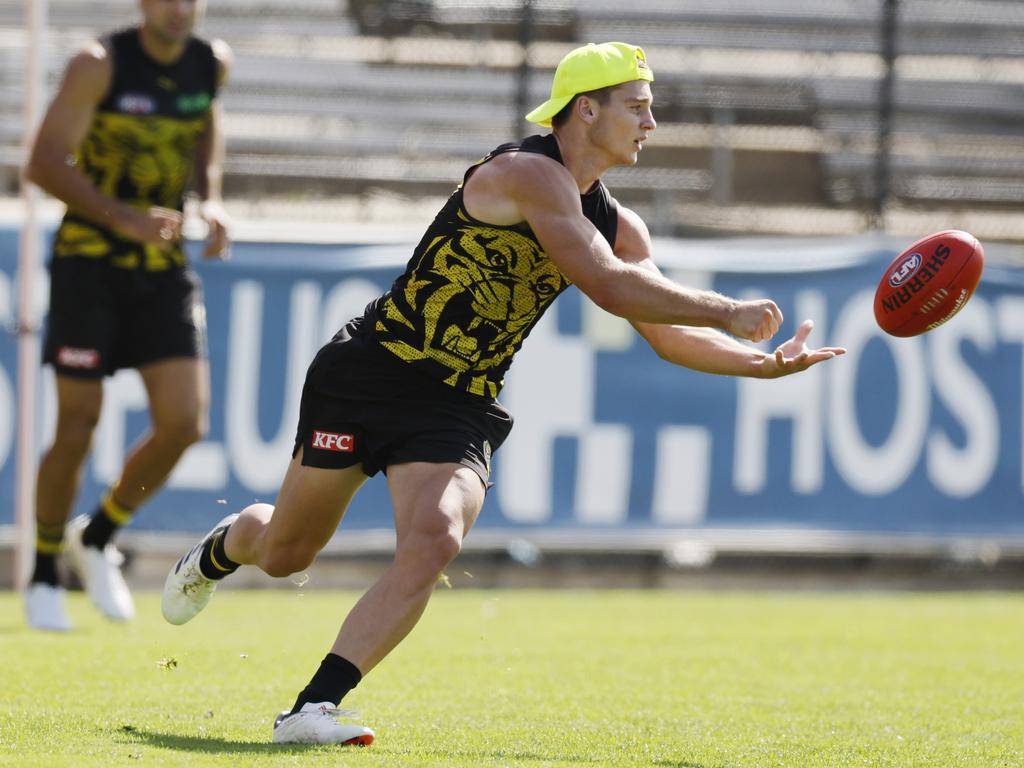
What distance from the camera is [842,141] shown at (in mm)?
11820

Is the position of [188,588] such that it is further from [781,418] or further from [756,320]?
[781,418]

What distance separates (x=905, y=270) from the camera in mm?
4789

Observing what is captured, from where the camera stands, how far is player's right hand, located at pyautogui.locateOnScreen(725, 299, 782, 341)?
4051 mm

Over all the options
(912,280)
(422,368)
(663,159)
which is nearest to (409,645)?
(422,368)

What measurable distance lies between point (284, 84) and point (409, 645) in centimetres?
580

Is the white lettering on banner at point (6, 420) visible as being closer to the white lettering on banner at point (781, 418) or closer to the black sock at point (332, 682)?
the white lettering on banner at point (781, 418)

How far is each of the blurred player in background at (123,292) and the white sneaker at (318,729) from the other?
2934 mm

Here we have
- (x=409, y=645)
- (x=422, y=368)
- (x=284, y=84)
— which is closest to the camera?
(x=422, y=368)

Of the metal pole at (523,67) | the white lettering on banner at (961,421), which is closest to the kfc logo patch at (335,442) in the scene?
the white lettering on banner at (961,421)

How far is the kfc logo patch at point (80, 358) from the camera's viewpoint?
22.3ft

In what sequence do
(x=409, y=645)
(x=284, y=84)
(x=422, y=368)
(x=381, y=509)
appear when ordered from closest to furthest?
(x=422, y=368) < (x=409, y=645) < (x=381, y=509) < (x=284, y=84)

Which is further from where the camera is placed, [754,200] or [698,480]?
[754,200]

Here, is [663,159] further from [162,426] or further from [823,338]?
A: [162,426]

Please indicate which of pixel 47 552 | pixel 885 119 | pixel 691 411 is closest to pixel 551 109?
pixel 47 552
